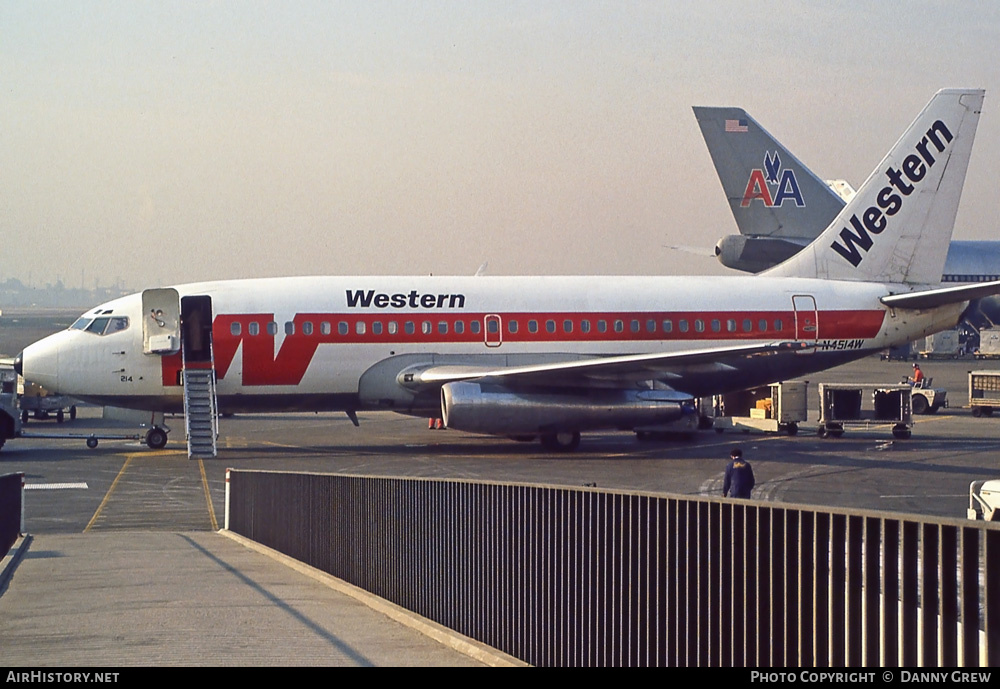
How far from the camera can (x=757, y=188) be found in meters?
57.6

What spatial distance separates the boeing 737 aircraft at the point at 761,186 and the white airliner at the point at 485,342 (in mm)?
25054

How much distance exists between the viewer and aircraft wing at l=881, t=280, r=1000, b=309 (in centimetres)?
2961

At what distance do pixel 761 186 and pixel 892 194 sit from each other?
82.9ft

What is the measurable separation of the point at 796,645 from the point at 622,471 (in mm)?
20044

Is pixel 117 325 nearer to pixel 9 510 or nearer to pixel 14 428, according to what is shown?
pixel 14 428

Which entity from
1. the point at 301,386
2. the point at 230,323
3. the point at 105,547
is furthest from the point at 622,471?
the point at 105,547

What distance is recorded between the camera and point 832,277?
32.8m

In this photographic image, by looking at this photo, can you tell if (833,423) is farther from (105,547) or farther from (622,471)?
(105,547)

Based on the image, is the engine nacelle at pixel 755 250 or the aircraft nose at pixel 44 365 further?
the engine nacelle at pixel 755 250

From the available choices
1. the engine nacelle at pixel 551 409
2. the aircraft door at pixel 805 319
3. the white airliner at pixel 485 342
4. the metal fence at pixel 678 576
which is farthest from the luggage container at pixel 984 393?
the metal fence at pixel 678 576

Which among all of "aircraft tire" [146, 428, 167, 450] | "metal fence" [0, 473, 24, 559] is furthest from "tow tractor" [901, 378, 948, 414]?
"metal fence" [0, 473, 24, 559]

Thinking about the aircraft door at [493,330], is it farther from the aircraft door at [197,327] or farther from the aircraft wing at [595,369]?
the aircraft door at [197,327]

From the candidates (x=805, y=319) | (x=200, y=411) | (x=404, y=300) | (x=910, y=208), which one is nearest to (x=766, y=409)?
(x=805, y=319)

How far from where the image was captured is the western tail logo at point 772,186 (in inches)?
2270
